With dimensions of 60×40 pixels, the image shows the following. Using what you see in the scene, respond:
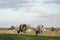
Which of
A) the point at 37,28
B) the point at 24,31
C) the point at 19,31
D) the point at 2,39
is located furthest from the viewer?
the point at 24,31

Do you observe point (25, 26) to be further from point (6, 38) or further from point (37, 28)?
point (6, 38)

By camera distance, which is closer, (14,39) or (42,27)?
(14,39)

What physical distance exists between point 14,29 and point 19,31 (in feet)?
4.24

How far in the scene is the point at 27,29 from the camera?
3184 centimetres

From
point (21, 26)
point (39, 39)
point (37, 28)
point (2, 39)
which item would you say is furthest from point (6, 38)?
point (21, 26)

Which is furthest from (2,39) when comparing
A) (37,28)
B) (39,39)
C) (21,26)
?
(21,26)

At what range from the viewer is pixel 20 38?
63.4ft

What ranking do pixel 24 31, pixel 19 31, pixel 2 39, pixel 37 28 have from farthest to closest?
pixel 24 31
pixel 19 31
pixel 37 28
pixel 2 39

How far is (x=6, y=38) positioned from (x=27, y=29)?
1276 cm

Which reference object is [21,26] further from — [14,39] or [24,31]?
[14,39]

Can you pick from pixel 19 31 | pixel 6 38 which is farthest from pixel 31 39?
pixel 19 31

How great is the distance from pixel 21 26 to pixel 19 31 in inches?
41.0

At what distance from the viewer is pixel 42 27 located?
88.3 feet

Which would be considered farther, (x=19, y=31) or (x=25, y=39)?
(x=19, y=31)
